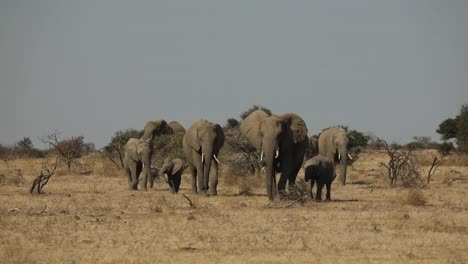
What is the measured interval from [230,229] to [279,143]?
282 inches

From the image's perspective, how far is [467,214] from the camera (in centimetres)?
1972

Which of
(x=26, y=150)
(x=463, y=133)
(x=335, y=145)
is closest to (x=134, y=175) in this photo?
(x=335, y=145)

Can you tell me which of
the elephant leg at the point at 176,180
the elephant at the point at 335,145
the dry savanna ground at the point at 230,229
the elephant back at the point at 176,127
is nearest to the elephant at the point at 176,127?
the elephant back at the point at 176,127

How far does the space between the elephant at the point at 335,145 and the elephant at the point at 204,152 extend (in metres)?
7.66

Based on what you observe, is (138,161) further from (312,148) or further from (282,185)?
(312,148)

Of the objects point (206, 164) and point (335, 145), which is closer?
point (206, 164)

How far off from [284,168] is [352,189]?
23.9ft

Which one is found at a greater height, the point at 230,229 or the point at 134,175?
the point at 134,175

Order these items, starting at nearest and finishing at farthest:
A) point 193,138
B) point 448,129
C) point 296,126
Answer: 1. point 296,126
2. point 193,138
3. point 448,129

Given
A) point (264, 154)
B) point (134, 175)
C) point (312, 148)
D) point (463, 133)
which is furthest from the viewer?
point (463, 133)

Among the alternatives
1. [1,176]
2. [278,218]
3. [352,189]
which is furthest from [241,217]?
[1,176]

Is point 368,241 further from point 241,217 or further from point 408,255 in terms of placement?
point 241,217

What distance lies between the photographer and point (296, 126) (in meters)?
24.3

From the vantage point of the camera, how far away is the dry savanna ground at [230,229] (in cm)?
1352
